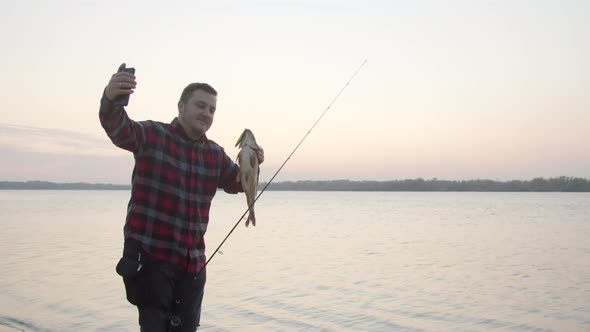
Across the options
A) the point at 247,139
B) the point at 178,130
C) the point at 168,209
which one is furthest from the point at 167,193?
the point at 247,139

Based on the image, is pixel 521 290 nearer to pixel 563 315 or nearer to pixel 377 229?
pixel 563 315

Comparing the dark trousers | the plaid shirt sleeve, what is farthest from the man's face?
the dark trousers

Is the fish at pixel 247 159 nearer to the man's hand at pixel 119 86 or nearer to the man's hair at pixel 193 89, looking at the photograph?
the man's hair at pixel 193 89

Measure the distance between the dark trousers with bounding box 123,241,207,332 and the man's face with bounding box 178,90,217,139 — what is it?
792 millimetres

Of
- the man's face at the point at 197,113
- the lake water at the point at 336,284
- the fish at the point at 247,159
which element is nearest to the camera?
the man's face at the point at 197,113

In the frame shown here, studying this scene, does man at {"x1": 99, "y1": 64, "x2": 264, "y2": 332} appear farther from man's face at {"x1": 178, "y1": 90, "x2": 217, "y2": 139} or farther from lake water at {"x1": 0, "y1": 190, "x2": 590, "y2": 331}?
lake water at {"x1": 0, "y1": 190, "x2": 590, "y2": 331}

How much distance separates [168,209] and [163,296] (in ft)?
1.68

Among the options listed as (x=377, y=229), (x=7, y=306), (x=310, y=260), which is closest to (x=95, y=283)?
(x=7, y=306)

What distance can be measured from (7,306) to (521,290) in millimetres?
10871

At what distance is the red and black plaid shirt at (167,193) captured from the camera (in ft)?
10.8

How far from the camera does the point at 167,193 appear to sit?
336 cm

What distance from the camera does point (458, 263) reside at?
649 inches

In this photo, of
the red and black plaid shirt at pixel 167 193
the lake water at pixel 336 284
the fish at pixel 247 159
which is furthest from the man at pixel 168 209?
the lake water at pixel 336 284

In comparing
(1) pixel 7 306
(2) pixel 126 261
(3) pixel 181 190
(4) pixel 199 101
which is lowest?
(1) pixel 7 306
